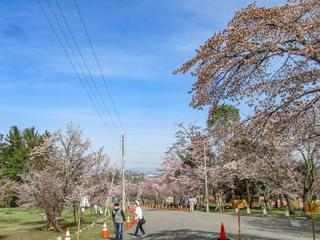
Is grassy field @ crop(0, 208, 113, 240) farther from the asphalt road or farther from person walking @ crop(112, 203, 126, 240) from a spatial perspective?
person walking @ crop(112, 203, 126, 240)

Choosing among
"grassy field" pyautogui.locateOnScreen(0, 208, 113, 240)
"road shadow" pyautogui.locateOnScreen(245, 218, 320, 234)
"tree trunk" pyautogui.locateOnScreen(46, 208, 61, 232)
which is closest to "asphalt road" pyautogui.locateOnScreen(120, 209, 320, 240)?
"road shadow" pyautogui.locateOnScreen(245, 218, 320, 234)

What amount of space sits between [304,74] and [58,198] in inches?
782

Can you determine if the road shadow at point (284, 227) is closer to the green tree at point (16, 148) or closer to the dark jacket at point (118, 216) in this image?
the dark jacket at point (118, 216)

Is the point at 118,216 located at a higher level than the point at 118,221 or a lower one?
higher

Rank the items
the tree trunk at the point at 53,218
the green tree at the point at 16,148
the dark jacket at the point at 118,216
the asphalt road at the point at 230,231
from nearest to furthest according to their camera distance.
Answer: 1. the asphalt road at the point at 230,231
2. the dark jacket at the point at 118,216
3. the tree trunk at the point at 53,218
4. the green tree at the point at 16,148

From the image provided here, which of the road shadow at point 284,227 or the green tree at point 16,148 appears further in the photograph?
the green tree at point 16,148

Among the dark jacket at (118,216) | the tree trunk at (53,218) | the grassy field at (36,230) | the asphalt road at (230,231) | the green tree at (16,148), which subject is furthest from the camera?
the green tree at (16,148)

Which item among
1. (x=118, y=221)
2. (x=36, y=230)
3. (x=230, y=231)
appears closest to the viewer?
(x=118, y=221)

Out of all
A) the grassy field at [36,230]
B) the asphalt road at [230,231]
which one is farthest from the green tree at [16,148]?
the asphalt road at [230,231]

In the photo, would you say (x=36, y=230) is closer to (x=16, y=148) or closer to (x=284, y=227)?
(x=284, y=227)

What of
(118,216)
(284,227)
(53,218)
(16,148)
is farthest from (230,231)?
(16,148)

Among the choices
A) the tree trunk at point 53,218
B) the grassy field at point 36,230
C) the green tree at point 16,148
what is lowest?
the grassy field at point 36,230

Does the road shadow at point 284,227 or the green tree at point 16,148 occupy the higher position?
the green tree at point 16,148

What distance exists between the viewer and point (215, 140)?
1755 centimetres
